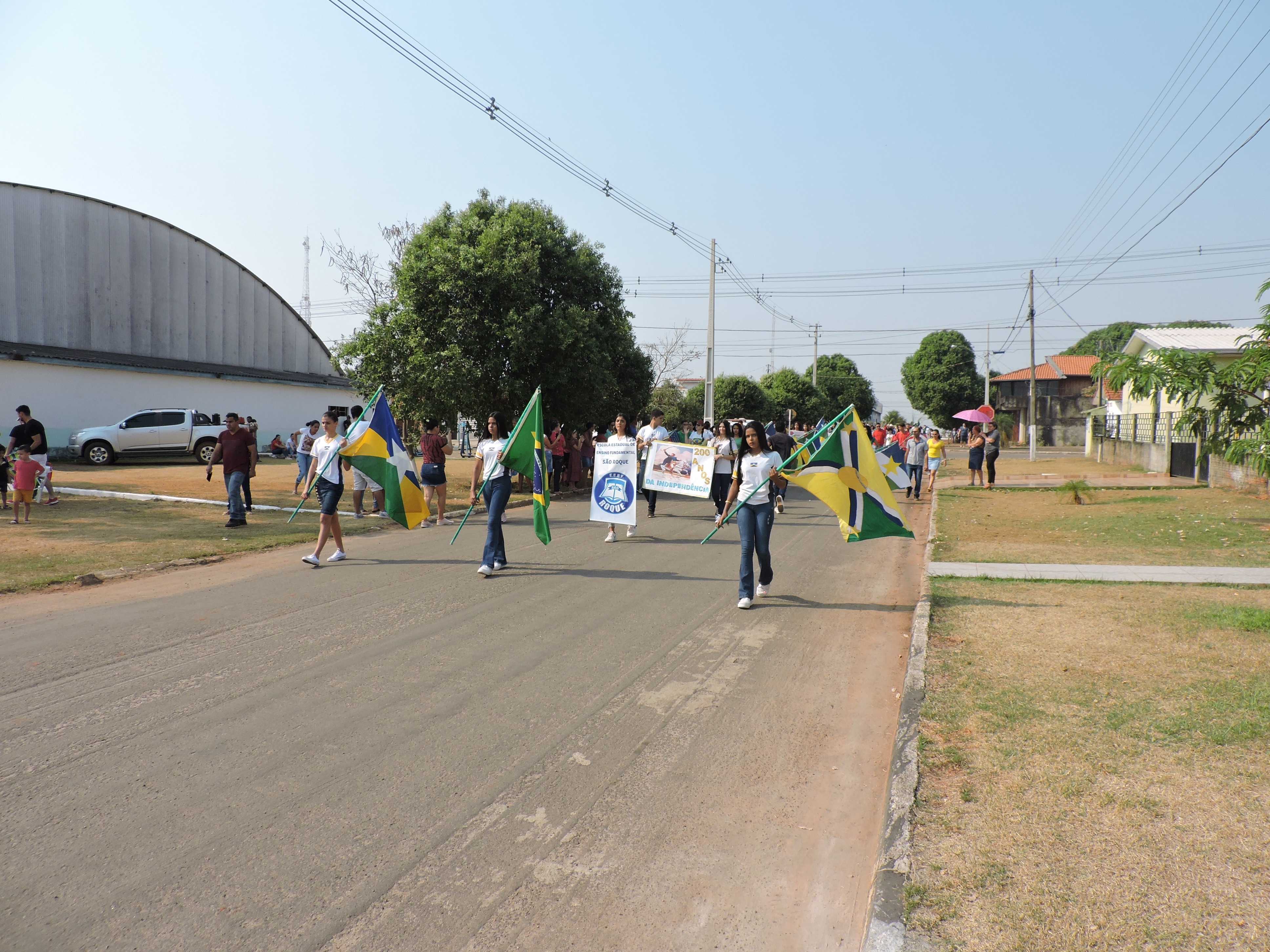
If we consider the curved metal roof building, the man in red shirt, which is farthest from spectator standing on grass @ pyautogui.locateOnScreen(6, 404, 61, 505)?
the curved metal roof building

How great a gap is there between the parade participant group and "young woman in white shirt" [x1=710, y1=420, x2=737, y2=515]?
25 mm

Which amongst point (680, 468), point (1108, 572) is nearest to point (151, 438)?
point (680, 468)

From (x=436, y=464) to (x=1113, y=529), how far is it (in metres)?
11.6

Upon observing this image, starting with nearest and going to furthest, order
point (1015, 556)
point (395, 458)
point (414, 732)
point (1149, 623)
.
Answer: point (414, 732)
point (1149, 623)
point (395, 458)
point (1015, 556)

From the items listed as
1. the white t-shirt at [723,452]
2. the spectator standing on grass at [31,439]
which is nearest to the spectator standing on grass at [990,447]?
the white t-shirt at [723,452]

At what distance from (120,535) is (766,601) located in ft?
32.0

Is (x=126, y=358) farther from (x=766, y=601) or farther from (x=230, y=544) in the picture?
(x=766, y=601)

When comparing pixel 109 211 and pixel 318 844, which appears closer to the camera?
pixel 318 844

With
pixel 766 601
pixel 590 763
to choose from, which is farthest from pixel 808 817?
pixel 766 601

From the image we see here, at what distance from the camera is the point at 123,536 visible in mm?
12609

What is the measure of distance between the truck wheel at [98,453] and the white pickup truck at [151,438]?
0.01 metres

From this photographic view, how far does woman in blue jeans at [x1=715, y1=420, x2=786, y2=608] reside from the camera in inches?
339

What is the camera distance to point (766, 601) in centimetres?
901

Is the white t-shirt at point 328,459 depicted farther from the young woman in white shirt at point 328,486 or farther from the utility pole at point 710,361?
the utility pole at point 710,361
